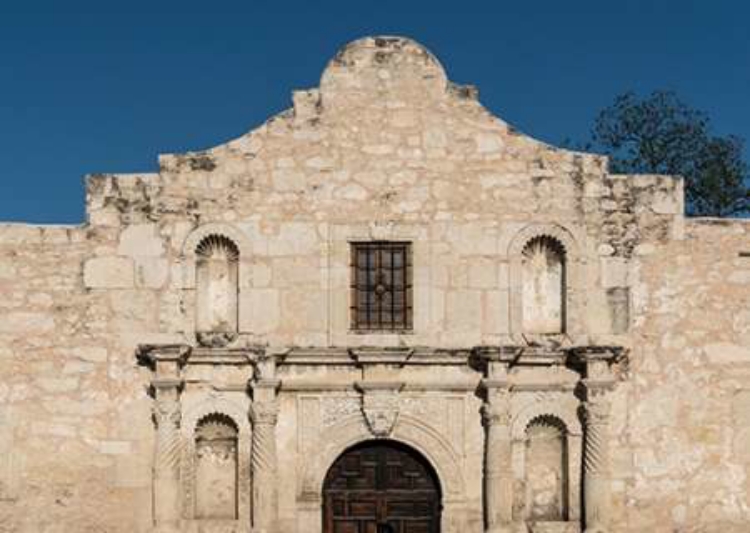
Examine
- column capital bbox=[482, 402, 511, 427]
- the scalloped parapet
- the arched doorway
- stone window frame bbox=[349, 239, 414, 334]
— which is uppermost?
the scalloped parapet

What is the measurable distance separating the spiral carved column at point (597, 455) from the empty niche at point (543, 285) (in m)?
0.99

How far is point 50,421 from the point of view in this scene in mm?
15414

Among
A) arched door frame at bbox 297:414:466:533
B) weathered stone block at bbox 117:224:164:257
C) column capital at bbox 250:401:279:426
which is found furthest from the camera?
weathered stone block at bbox 117:224:164:257

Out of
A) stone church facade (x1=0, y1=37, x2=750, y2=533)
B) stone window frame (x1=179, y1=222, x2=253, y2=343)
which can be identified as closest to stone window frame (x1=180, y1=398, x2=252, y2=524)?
stone church facade (x1=0, y1=37, x2=750, y2=533)

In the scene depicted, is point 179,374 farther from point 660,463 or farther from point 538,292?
point 660,463

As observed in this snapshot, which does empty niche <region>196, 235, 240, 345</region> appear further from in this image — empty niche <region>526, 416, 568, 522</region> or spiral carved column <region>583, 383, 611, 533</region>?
spiral carved column <region>583, 383, 611, 533</region>

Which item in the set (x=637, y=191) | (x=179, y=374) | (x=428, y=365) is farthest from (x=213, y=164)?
(x=637, y=191)

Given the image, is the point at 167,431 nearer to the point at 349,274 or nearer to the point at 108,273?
the point at 108,273

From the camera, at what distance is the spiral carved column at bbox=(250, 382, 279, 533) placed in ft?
49.4

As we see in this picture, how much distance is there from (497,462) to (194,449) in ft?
11.8

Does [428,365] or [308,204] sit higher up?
[308,204]

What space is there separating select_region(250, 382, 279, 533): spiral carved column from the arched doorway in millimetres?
705

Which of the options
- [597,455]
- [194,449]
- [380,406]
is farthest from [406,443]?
[194,449]

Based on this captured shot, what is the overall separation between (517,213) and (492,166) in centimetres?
66
